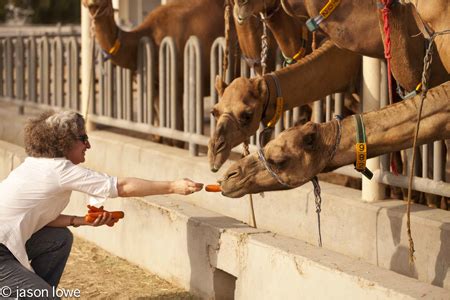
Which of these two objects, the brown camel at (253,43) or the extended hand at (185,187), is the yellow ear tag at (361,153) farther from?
the brown camel at (253,43)

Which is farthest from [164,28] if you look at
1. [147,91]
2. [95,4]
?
[147,91]

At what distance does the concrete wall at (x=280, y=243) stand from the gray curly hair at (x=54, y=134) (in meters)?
1.30

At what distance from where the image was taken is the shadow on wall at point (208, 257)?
25.4ft

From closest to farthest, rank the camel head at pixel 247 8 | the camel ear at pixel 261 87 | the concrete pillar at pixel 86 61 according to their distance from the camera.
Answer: the camel ear at pixel 261 87 < the camel head at pixel 247 8 < the concrete pillar at pixel 86 61

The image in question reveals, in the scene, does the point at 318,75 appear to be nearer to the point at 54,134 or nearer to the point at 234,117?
the point at 234,117

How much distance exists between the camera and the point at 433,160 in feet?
25.1

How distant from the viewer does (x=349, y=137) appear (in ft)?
19.0

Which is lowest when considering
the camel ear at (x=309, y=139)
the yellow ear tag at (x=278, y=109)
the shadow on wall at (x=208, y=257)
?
the shadow on wall at (x=208, y=257)

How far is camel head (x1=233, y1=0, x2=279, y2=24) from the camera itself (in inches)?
343

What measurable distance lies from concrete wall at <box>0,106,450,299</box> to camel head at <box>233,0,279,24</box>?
1.37m

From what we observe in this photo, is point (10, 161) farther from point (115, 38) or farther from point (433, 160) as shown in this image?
point (433, 160)

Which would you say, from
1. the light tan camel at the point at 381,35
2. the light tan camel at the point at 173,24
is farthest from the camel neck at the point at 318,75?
the light tan camel at the point at 173,24

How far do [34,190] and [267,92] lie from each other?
1.65 metres

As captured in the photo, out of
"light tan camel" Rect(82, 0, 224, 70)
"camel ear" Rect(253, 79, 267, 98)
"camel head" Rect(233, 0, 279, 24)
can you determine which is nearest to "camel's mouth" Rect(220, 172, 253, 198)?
"camel ear" Rect(253, 79, 267, 98)
